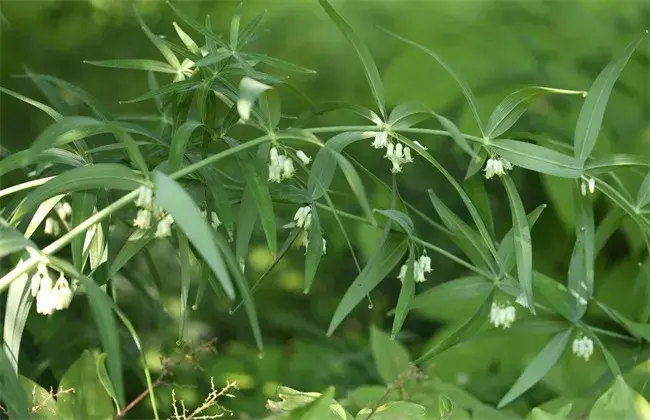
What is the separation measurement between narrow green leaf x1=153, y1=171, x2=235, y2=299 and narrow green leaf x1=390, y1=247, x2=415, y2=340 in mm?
154

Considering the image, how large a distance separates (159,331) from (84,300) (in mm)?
86

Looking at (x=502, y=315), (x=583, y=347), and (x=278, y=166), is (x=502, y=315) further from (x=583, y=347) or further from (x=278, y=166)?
(x=278, y=166)

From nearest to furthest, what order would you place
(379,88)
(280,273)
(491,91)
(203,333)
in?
(379,88) < (491,91) < (203,333) < (280,273)

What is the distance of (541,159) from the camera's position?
0.43 m

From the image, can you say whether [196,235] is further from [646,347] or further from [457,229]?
[646,347]

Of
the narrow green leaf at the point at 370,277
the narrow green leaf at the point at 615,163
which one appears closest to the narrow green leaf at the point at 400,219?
the narrow green leaf at the point at 370,277

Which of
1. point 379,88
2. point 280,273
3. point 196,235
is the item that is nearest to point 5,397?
point 196,235

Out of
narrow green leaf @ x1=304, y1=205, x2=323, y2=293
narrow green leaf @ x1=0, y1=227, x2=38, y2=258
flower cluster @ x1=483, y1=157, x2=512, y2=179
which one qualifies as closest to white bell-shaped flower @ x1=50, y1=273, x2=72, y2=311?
narrow green leaf @ x1=0, y1=227, x2=38, y2=258

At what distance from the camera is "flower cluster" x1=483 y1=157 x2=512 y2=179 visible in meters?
0.44

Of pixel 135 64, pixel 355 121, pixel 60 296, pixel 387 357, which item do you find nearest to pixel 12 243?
pixel 60 296

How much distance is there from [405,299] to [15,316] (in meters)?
0.22

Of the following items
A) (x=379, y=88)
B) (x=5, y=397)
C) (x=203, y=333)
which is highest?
(x=379, y=88)

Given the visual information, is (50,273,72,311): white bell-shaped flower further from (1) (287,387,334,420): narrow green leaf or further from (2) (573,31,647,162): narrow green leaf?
(2) (573,31,647,162): narrow green leaf

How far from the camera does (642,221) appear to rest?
0.49 metres
